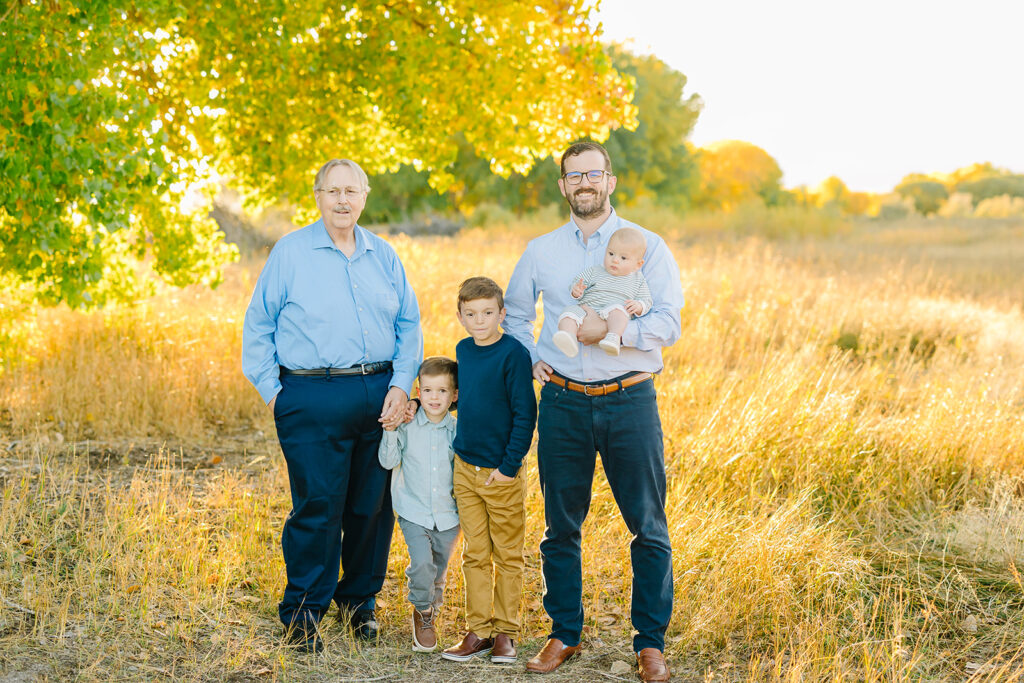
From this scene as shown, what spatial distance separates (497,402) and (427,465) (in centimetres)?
54

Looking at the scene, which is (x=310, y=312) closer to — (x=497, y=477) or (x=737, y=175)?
(x=497, y=477)

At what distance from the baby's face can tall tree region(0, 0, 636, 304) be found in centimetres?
301

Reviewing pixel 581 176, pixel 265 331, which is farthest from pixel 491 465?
pixel 581 176

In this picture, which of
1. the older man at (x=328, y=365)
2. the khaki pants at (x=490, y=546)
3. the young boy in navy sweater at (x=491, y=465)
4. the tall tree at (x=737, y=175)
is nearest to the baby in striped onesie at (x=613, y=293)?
the young boy in navy sweater at (x=491, y=465)

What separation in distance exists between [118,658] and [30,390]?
4651 mm

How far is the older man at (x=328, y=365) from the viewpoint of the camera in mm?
4039

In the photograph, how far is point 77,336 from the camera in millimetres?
9266

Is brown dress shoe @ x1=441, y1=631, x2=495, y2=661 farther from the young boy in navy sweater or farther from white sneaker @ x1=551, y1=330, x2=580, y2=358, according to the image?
white sneaker @ x1=551, y1=330, x2=580, y2=358

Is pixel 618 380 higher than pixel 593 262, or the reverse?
pixel 593 262

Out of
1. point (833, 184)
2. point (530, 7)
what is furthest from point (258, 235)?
point (833, 184)

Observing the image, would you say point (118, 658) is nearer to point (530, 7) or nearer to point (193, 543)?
point (193, 543)

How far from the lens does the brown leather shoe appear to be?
426cm

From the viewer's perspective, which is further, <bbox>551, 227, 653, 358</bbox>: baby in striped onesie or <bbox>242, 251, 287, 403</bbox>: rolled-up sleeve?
<bbox>242, 251, 287, 403</bbox>: rolled-up sleeve

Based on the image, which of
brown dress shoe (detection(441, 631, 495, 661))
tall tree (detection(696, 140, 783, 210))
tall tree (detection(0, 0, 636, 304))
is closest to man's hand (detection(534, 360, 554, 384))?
brown dress shoe (detection(441, 631, 495, 661))
